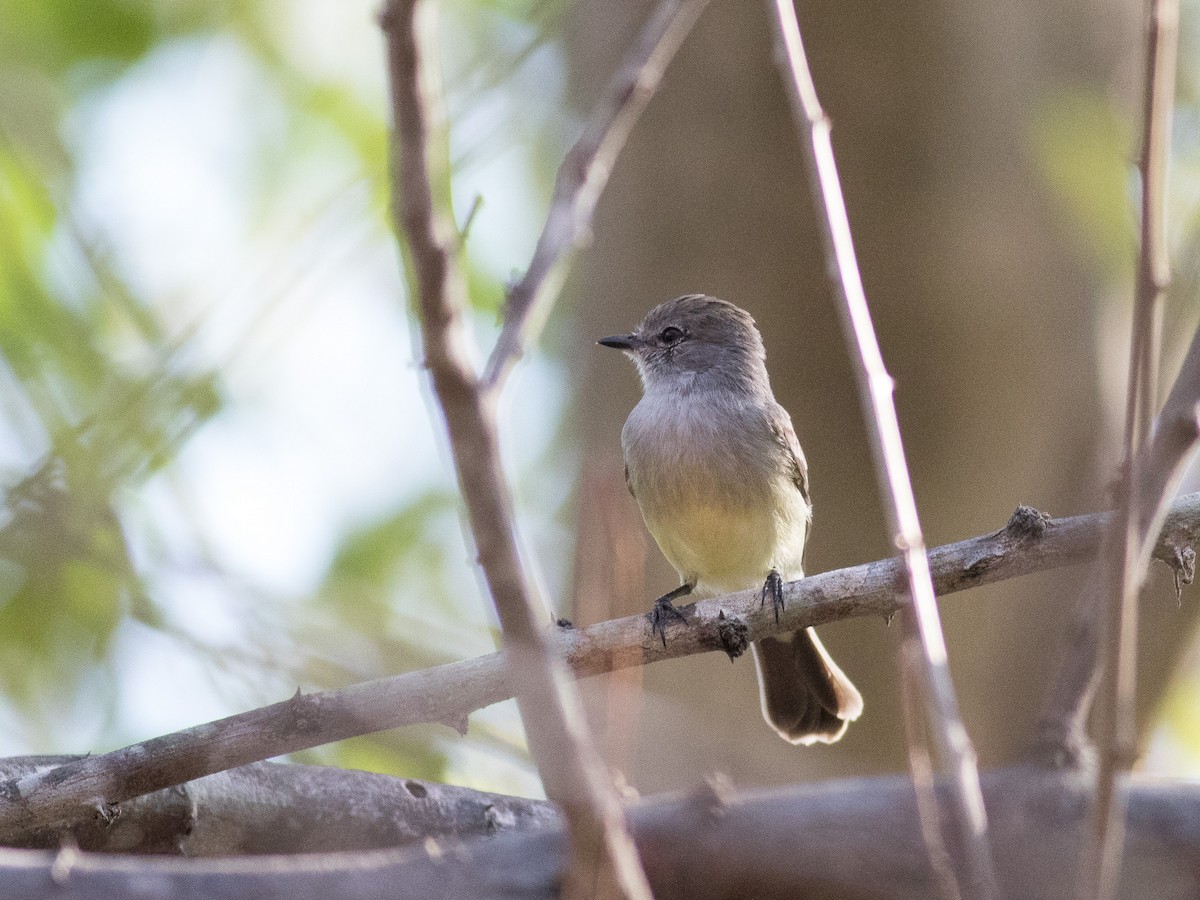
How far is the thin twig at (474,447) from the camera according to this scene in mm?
1542

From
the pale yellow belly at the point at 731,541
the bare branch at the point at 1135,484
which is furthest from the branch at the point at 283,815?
the bare branch at the point at 1135,484

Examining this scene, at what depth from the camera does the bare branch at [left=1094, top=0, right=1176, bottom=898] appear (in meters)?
1.77

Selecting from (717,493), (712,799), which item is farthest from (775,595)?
(717,493)

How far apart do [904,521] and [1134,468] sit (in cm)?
43

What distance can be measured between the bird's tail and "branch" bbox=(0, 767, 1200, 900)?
3.42 meters

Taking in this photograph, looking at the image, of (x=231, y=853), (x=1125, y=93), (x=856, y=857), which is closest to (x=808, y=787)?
(x=856, y=857)

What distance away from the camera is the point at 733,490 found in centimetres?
612

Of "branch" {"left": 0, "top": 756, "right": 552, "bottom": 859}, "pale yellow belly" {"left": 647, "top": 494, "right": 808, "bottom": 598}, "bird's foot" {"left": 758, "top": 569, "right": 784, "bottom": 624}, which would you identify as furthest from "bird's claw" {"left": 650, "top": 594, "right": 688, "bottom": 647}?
"pale yellow belly" {"left": 647, "top": 494, "right": 808, "bottom": 598}

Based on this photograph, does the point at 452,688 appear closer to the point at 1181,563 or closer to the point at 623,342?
the point at 1181,563

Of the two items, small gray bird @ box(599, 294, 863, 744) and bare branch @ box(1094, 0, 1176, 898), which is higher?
small gray bird @ box(599, 294, 863, 744)

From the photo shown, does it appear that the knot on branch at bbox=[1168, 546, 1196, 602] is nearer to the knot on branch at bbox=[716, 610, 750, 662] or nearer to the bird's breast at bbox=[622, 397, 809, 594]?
the knot on branch at bbox=[716, 610, 750, 662]

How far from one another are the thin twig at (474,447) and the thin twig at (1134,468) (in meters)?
0.67

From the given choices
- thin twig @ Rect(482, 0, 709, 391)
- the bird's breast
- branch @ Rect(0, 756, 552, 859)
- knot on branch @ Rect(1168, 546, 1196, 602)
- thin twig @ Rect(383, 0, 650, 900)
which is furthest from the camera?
the bird's breast

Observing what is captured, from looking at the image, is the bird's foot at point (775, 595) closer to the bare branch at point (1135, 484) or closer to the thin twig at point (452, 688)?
the thin twig at point (452, 688)
